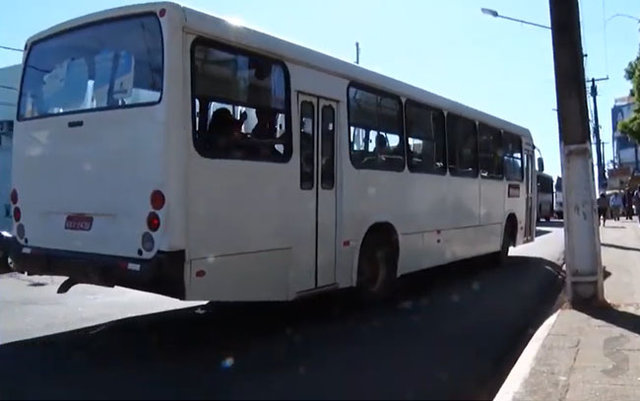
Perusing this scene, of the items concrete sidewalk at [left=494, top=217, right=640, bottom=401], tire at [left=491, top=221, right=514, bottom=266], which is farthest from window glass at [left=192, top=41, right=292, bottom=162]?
tire at [left=491, top=221, right=514, bottom=266]

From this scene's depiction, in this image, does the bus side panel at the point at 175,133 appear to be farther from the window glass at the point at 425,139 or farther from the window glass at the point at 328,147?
the window glass at the point at 425,139

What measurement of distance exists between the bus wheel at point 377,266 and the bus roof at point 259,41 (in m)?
2.08

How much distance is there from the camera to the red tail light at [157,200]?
5.51 meters

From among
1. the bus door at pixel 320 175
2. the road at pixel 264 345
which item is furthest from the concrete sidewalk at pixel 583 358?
the bus door at pixel 320 175

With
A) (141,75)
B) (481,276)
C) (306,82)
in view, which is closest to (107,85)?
(141,75)

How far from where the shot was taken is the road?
5066 millimetres

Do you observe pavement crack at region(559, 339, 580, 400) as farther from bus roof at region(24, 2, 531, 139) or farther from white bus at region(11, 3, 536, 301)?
bus roof at region(24, 2, 531, 139)

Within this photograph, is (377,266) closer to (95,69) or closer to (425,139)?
(425,139)

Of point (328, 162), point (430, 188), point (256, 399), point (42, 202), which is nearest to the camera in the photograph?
point (256, 399)

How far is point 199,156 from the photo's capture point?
18.9 feet

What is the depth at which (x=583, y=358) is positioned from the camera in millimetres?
6211

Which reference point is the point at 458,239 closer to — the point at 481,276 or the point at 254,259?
the point at 481,276

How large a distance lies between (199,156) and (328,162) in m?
2.13

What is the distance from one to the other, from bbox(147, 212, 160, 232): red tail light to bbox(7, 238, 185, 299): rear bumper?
0.78ft
